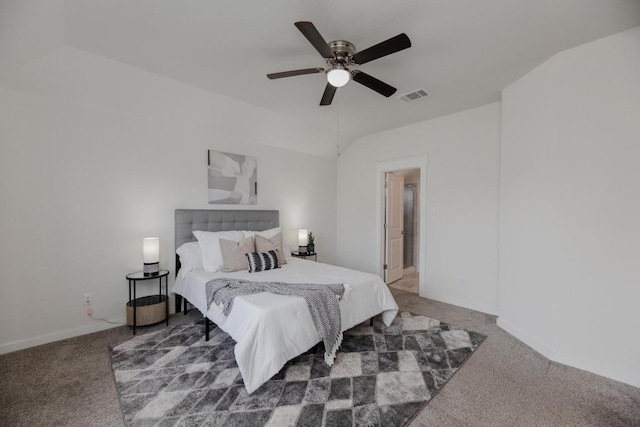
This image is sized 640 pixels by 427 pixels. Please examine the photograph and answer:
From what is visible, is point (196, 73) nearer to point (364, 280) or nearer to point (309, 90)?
point (309, 90)

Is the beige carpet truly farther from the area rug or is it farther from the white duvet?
the white duvet

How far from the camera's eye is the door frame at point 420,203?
429 cm

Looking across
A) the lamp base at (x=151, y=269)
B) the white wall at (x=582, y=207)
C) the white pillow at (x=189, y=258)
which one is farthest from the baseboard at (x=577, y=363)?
the lamp base at (x=151, y=269)

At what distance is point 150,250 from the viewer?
311 centimetres

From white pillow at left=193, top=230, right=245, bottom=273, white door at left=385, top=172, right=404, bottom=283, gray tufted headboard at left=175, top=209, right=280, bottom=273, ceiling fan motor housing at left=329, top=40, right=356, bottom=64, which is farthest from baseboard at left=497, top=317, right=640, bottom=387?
gray tufted headboard at left=175, top=209, right=280, bottom=273

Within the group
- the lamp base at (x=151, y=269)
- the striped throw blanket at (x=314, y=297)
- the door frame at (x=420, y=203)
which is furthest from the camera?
the door frame at (x=420, y=203)

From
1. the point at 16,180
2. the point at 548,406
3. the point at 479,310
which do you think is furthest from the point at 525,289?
the point at 16,180

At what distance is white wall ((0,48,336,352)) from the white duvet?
3.23 ft

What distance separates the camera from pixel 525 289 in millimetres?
2879

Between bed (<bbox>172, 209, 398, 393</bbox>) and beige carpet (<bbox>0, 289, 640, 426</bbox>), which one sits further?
bed (<bbox>172, 209, 398, 393</bbox>)

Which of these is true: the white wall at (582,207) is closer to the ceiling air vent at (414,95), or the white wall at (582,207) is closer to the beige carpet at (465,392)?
the beige carpet at (465,392)

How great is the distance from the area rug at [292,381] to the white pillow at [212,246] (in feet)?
2.39

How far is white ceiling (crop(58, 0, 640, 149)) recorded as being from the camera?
1905mm

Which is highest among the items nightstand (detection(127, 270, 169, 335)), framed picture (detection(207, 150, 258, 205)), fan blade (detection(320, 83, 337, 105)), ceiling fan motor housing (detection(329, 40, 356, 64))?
ceiling fan motor housing (detection(329, 40, 356, 64))
